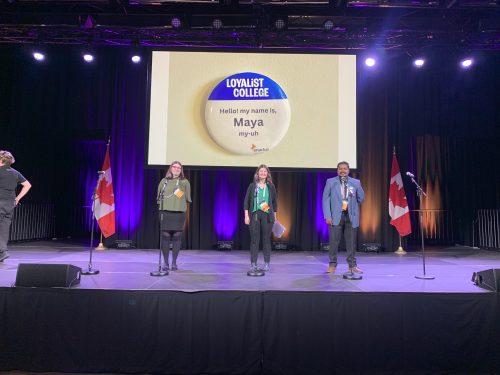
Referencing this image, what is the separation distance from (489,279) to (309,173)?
5507mm

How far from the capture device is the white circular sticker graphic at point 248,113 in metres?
7.54

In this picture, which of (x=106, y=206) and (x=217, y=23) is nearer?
(x=217, y=23)

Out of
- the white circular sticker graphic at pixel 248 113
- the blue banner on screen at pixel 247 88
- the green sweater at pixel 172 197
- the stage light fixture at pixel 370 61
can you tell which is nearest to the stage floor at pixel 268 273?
the green sweater at pixel 172 197

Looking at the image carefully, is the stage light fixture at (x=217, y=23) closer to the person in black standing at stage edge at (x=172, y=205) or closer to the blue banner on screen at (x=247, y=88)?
the blue banner on screen at (x=247, y=88)

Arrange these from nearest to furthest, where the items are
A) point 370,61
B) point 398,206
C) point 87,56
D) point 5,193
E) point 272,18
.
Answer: point 5,193 < point 272,18 < point 398,206 < point 370,61 < point 87,56

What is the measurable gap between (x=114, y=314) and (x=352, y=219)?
3.30 meters

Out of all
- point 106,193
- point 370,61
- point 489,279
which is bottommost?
point 489,279

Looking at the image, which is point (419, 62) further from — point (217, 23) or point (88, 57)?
point (88, 57)

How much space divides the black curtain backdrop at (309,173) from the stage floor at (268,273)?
2.97 ft

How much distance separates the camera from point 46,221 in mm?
10555

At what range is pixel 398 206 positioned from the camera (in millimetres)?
8562

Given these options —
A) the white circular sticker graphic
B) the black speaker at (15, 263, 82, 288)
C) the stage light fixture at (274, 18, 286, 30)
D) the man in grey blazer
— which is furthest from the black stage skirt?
the stage light fixture at (274, 18, 286, 30)

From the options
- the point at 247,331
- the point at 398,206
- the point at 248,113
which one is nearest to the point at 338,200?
the point at 247,331

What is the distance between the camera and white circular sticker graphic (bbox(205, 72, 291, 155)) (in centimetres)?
754
